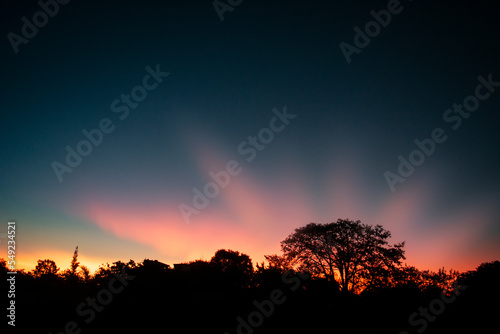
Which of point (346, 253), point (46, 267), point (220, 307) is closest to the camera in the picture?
point (220, 307)

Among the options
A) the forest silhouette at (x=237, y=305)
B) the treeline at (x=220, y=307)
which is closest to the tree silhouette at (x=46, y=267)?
the forest silhouette at (x=237, y=305)

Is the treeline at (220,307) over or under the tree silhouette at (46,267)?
under

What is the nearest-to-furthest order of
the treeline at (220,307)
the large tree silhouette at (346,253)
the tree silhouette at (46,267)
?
the treeline at (220,307) < the large tree silhouette at (346,253) < the tree silhouette at (46,267)

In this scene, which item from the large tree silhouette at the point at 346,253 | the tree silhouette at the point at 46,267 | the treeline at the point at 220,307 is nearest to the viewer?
the treeline at the point at 220,307

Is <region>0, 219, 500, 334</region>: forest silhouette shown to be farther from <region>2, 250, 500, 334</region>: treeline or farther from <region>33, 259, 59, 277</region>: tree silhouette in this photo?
<region>33, 259, 59, 277</region>: tree silhouette

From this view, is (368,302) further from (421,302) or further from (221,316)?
(221,316)

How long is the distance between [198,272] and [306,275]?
8555 millimetres

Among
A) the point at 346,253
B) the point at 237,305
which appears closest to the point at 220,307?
the point at 237,305

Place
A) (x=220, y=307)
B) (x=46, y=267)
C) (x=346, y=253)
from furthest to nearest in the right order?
(x=46, y=267) → (x=346, y=253) → (x=220, y=307)

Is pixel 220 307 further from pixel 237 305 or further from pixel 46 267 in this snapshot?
pixel 46 267

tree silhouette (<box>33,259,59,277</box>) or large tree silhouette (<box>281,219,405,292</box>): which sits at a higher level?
tree silhouette (<box>33,259,59,277</box>)

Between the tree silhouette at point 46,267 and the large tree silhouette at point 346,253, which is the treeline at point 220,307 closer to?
the large tree silhouette at point 346,253

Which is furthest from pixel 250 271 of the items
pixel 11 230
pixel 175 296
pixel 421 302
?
pixel 421 302

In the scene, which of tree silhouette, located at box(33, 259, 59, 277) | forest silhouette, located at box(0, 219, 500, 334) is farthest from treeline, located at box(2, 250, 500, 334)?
tree silhouette, located at box(33, 259, 59, 277)
